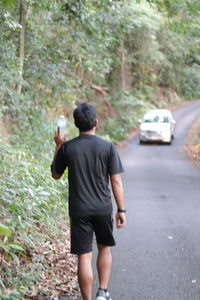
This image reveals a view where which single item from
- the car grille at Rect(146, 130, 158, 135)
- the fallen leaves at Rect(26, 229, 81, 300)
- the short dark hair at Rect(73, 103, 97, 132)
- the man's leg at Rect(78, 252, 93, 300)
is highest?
the short dark hair at Rect(73, 103, 97, 132)

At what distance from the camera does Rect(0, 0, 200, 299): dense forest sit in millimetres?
5238

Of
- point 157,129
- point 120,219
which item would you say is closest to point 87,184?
point 120,219

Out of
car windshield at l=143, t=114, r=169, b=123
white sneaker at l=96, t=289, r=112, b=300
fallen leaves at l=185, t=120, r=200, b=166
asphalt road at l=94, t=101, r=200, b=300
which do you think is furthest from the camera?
car windshield at l=143, t=114, r=169, b=123

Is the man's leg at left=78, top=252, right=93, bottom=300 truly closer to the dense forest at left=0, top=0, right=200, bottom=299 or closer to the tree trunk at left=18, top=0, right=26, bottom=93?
the dense forest at left=0, top=0, right=200, bottom=299

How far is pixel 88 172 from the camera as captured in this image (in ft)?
13.9

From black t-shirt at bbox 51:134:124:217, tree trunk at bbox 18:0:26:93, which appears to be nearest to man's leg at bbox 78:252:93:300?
black t-shirt at bbox 51:134:124:217

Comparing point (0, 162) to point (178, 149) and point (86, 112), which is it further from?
point (178, 149)

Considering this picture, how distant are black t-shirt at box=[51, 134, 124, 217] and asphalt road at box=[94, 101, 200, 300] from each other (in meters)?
1.28

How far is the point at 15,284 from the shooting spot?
454 cm

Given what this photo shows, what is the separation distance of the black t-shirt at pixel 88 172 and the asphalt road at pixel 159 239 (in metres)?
1.28

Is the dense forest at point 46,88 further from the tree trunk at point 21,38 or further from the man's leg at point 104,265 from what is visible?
the man's leg at point 104,265

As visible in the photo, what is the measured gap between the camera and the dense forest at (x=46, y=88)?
5238mm

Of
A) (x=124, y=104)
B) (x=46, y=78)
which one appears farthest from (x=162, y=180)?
(x=124, y=104)

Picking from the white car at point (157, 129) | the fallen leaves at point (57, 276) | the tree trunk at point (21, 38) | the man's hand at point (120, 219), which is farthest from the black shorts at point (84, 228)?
the white car at point (157, 129)
